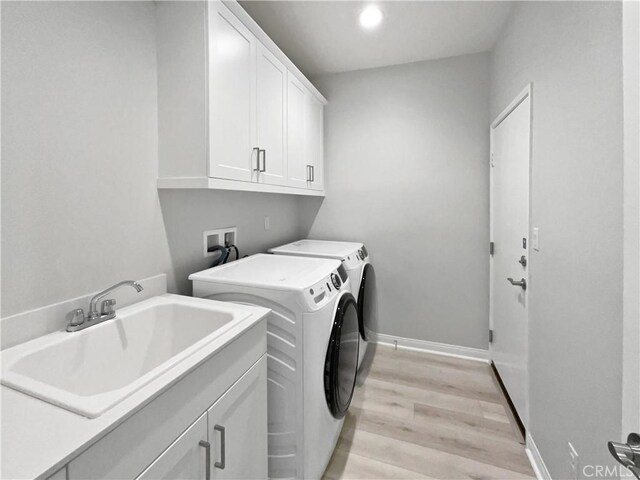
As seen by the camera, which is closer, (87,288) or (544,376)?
(87,288)

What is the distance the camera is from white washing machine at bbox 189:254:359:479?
128 cm

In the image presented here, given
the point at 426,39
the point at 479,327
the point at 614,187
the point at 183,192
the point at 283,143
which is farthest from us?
the point at 479,327

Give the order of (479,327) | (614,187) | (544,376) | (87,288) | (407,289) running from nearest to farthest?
(614,187)
(87,288)
(544,376)
(479,327)
(407,289)

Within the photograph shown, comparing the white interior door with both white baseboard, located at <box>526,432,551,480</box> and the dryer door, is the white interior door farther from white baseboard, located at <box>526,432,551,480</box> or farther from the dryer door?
the dryer door

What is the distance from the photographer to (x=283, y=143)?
6.73 feet

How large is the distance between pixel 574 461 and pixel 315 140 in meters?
2.58

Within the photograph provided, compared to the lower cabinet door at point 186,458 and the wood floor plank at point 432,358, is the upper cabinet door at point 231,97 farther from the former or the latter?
the wood floor plank at point 432,358

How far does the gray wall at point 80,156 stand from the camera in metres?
0.94

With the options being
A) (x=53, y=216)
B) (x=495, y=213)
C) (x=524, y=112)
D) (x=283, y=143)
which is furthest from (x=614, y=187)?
(x=53, y=216)

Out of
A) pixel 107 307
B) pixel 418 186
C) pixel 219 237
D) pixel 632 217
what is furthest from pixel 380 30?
pixel 107 307

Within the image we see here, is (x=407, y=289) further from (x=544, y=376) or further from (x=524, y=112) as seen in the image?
(x=524, y=112)

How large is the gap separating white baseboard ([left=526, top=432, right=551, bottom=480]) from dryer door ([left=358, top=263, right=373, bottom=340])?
1.16m

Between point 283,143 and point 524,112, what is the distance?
1460mm

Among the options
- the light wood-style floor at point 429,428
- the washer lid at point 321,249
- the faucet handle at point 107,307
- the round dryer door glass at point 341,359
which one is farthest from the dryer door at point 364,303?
the faucet handle at point 107,307
